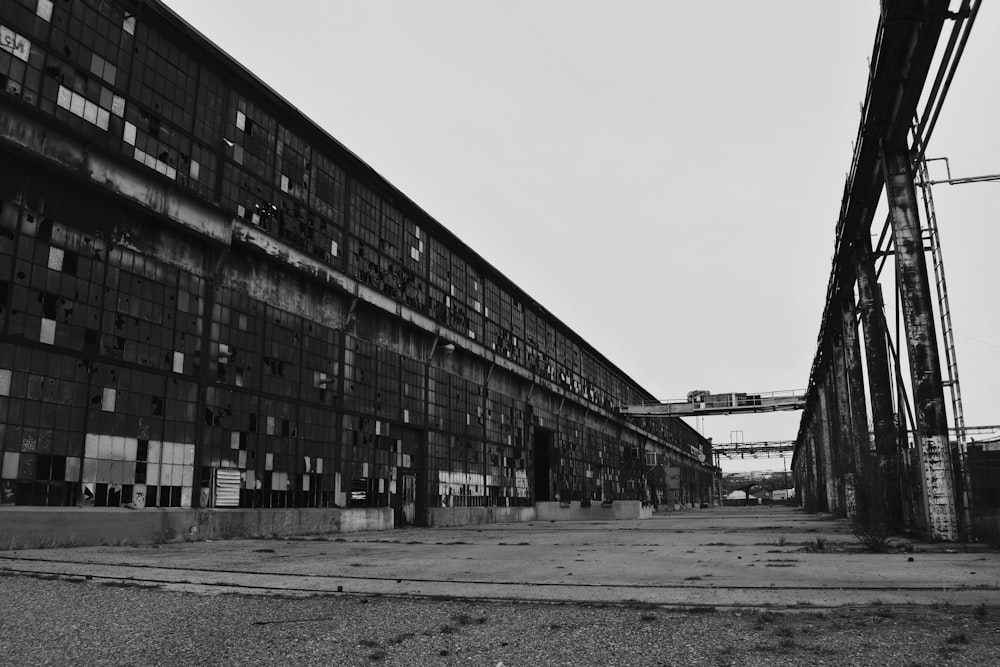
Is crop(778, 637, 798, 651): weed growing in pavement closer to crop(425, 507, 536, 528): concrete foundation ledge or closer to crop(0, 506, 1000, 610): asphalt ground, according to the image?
crop(0, 506, 1000, 610): asphalt ground

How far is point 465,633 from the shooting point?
511 cm

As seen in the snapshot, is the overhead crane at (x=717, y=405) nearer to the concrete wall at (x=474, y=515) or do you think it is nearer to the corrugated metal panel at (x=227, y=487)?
the concrete wall at (x=474, y=515)

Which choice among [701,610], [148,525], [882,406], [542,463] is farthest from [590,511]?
[701,610]

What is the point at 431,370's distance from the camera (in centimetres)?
3136

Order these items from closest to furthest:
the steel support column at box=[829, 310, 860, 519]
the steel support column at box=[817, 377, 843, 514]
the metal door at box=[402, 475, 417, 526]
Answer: the steel support column at box=[829, 310, 860, 519] → the metal door at box=[402, 475, 417, 526] → the steel support column at box=[817, 377, 843, 514]

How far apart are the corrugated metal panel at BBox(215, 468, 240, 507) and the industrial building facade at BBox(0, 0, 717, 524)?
0.06 meters

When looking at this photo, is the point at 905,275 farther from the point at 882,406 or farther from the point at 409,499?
the point at 409,499

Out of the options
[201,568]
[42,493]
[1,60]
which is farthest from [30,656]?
[1,60]

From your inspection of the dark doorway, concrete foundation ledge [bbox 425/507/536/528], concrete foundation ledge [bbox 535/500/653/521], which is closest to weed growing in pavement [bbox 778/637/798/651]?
concrete foundation ledge [bbox 425/507/536/528]

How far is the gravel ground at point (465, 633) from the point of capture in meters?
4.35

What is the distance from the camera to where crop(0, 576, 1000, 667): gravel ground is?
4.35 m

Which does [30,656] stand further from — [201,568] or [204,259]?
[204,259]

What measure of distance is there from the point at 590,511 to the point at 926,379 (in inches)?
1237

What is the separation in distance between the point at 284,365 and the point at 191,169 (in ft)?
20.2
